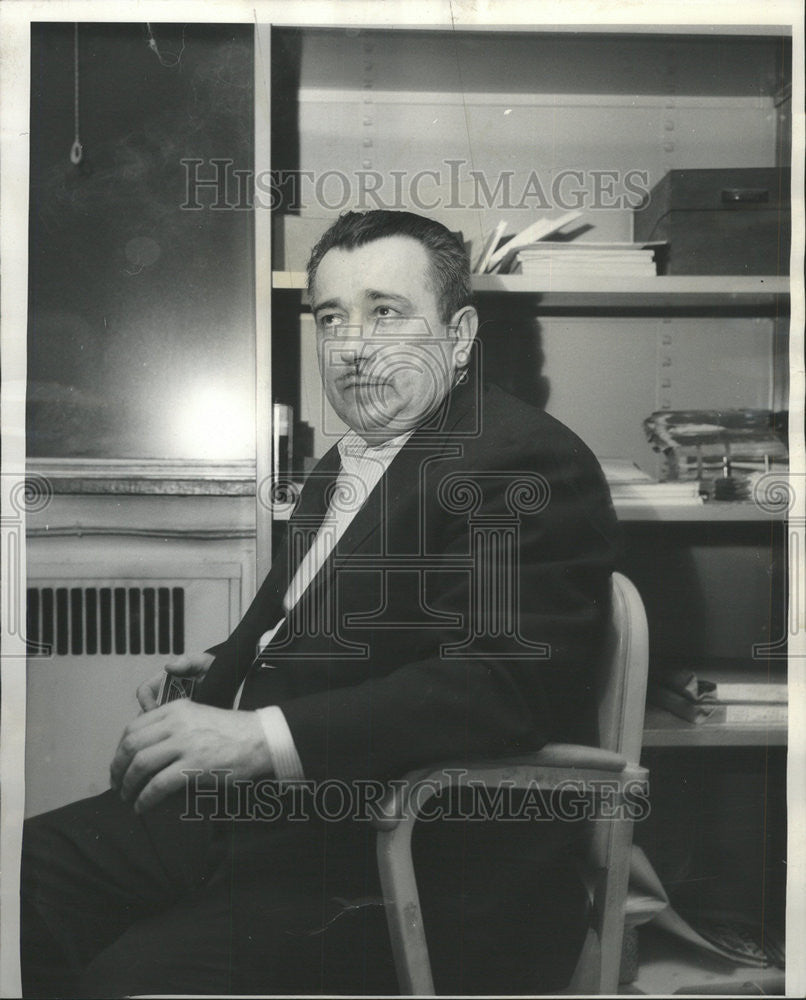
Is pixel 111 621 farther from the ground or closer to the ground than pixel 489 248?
closer to the ground

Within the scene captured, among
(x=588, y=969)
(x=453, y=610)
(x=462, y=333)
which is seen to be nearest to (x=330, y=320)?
(x=462, y=333)

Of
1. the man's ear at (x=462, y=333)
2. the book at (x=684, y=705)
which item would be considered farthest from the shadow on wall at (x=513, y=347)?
the book at (x=684, y=705)

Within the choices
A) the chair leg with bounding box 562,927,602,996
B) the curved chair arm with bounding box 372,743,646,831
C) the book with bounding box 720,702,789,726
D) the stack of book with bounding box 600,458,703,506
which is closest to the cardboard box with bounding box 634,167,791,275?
the stack of book with bounding box 600,458,703,506

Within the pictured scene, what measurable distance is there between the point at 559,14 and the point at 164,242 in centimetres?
67

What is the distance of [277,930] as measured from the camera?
3.59 feet

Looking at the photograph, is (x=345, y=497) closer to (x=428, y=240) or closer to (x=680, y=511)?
(x=428, y=240)

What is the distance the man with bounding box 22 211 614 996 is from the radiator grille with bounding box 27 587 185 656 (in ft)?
0.31

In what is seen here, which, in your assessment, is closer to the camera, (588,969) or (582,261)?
(588,969)

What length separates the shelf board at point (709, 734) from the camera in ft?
4.01

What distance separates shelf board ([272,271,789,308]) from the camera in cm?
122

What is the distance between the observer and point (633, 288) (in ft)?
4.14

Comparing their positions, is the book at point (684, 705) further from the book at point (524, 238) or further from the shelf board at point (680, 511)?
the book at point (524, 238)

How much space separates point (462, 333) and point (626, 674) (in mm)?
528

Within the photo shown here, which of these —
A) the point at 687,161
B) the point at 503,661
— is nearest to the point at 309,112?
the point at 687,161
